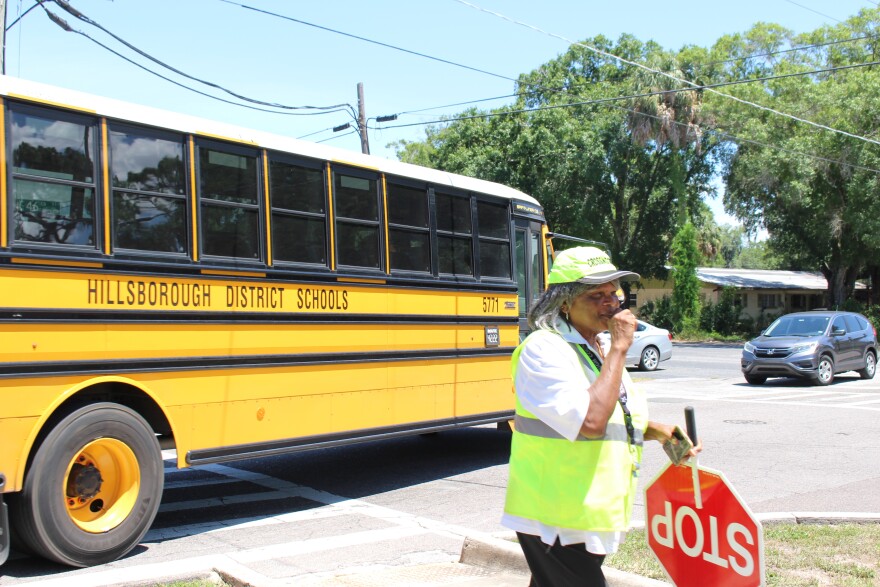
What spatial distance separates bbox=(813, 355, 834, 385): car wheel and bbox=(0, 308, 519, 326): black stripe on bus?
12.7 meters

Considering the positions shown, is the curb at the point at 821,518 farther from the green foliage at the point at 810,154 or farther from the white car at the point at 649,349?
the green foliage at the point at 810,154

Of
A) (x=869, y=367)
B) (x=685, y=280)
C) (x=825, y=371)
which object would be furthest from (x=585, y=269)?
(x=685, y=280)

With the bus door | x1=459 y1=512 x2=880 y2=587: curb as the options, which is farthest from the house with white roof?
x1=459 y1=512 x2=880 y2=587: curb

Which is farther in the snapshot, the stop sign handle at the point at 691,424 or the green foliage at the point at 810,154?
the green foliage at the point at 810,154

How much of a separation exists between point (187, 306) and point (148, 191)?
0.93 m

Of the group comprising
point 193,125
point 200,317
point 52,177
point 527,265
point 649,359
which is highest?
point 193,125

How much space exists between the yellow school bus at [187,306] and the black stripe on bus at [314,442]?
18 mm

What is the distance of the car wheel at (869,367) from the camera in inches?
826

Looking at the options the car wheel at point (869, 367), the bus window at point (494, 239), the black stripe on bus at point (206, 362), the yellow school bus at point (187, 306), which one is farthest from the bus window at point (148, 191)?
the car wheel at point (869, 367)

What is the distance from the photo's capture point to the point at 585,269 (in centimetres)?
326

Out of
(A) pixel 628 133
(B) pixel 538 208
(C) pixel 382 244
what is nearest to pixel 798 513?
(C) pixel 382 244

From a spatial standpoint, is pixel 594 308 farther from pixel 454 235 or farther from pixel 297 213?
pixel 454 235

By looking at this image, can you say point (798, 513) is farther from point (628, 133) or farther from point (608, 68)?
point (608, 68)

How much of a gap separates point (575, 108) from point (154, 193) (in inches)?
1573
